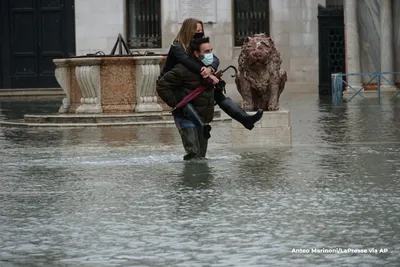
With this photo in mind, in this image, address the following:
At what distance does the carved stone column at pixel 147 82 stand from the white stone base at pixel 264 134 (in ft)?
27.8

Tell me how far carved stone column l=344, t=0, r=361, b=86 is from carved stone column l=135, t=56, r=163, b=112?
1152cm

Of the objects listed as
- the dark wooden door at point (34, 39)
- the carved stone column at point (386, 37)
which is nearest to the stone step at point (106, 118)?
the carved stone column at point (386, 37)

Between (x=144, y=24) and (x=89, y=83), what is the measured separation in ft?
54.4

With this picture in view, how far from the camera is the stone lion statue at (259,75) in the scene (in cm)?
1627

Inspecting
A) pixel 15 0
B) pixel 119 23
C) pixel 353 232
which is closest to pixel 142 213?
pixel 353 232

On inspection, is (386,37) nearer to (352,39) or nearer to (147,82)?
(352,39)

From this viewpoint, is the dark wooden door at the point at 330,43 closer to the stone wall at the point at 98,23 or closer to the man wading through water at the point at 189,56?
the stone wall at the point at 98,23

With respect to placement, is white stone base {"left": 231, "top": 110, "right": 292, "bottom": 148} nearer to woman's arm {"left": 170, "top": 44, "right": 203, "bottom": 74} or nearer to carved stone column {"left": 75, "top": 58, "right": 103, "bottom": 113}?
woman's arm {"left": 170, "top": 44, "right": 203, "bottom": 74}

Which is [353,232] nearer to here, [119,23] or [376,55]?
[376,55]

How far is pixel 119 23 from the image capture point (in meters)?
41.5

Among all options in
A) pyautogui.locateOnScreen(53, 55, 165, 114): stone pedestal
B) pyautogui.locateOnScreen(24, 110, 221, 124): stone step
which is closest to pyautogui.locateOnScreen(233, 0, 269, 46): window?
pyautogui.locateOnScreen(53, 55, 165, 114): stone pedestal

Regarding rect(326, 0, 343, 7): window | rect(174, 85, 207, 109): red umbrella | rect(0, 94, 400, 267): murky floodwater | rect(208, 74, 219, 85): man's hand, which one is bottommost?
rect(0, 94, 400, 267): murky floodwater

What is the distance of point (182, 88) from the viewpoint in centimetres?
1469

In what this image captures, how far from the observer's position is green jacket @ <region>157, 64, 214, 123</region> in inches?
573
